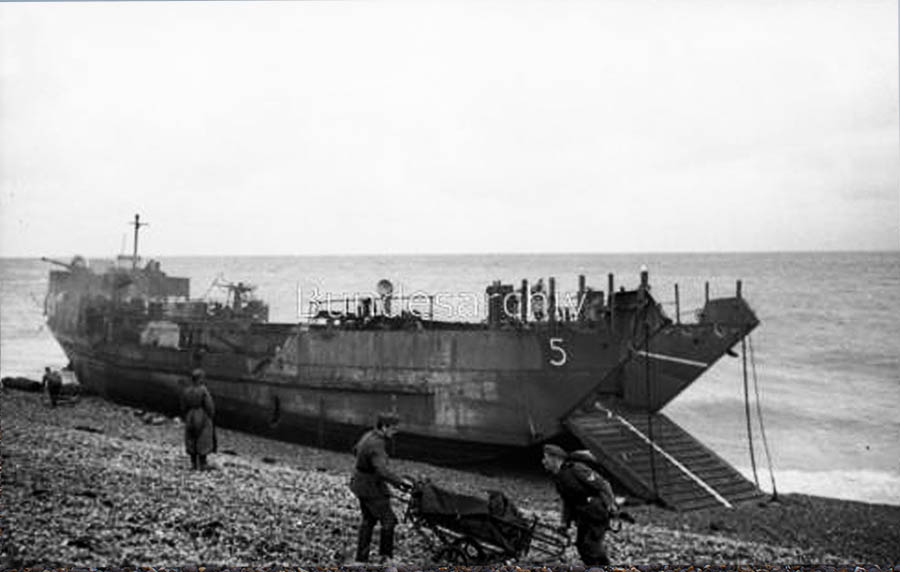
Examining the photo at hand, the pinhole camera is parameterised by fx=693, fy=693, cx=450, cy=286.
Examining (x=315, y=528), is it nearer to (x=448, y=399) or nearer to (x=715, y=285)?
(x=448, y=399)

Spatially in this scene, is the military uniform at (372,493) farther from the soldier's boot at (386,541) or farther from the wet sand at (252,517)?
the wet sand at (252,517)

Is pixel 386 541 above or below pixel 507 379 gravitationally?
below

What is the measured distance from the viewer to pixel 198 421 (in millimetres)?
12109

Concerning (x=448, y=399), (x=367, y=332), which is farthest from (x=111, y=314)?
(x=448, y=399)

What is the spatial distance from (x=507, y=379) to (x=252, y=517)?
8.05 meters

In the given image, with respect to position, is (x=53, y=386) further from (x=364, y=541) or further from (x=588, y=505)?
(x=588, y=505)

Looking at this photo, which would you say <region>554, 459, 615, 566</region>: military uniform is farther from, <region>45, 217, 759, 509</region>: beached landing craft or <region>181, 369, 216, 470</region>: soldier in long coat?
<region>181, 369, 216, 470</region>: soldier in long coat

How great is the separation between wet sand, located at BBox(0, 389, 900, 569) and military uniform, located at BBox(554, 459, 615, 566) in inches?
32.4

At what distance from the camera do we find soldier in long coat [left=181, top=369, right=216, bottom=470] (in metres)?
12.1

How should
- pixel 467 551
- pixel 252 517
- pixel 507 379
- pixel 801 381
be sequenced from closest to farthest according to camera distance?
1. pixel 467 551
2. pixel 252 517
3. pixel 507 379
4. pixel 801 381

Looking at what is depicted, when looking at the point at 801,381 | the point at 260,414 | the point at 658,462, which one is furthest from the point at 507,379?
→ the point at 801,381

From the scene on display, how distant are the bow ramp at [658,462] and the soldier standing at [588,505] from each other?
7037 millimetres

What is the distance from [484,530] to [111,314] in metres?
24.3

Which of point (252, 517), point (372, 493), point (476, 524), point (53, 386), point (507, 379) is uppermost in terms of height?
point (507, 379)
